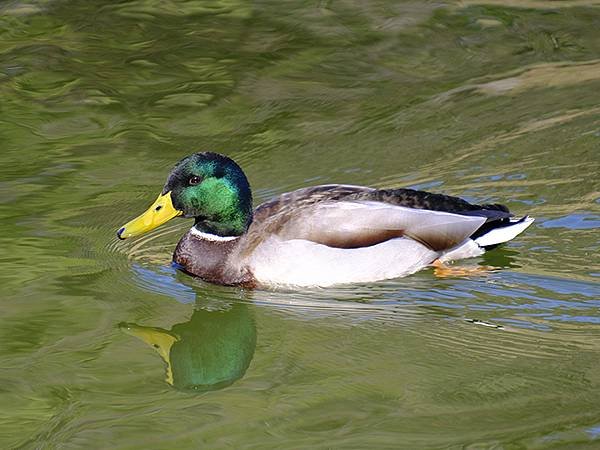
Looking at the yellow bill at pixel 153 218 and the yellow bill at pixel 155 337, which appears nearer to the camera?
the yellow bill at pixel 155 337

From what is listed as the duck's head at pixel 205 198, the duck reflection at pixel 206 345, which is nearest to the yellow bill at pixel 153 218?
the duck's head at pixel 205 198

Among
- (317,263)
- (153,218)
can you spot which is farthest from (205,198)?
(317,263)

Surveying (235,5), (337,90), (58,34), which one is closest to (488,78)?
(337,90)

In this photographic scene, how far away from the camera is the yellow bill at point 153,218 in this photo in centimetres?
811

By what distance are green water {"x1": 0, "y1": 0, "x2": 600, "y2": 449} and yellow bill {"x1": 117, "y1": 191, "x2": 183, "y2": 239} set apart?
389 millimetres

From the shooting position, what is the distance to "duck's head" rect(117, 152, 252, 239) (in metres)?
8.15

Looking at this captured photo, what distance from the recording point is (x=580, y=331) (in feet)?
23.5

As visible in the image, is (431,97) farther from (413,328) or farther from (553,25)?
(413,328)

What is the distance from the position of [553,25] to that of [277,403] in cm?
760

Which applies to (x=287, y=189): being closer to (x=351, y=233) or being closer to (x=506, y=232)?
(x=351, y=233)

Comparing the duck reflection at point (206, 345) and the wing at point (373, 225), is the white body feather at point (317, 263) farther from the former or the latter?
the duck reflection at point (206, 345)

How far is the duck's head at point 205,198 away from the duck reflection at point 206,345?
0.65m

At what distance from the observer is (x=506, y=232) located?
8.42m

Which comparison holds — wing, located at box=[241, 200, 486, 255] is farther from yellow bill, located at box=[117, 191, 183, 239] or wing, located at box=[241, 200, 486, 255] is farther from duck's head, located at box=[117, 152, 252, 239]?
yellow bill, located at box=[117, 191, 183, 239]
